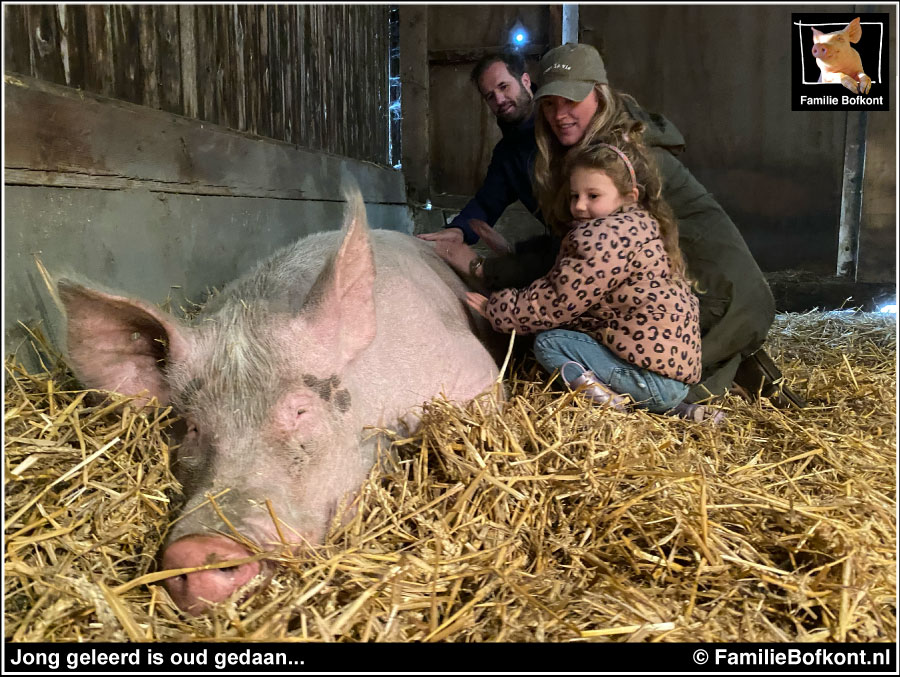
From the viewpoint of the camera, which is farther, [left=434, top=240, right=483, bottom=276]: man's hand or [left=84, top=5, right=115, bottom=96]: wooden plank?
[left=434, top=240, right=483, bottom=276]: man's hand

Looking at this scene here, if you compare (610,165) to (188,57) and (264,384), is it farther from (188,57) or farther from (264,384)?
(188,57)

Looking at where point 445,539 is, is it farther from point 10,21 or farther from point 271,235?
point 271,235

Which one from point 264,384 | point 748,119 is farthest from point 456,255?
point 748,119

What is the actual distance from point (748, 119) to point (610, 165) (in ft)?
16.0

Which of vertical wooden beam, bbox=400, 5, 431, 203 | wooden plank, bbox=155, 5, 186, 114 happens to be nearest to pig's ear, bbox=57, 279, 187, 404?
wooden plank, bbox=155, 5, 186, 114

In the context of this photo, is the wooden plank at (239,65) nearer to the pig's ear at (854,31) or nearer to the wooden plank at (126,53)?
the wooden plank at (126,53)

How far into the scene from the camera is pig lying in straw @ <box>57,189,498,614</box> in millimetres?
1753

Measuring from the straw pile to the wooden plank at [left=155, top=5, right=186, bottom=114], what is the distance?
1.66 metres

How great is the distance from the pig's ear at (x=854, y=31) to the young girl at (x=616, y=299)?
157cm

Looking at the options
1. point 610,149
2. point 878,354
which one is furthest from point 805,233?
point 610,149

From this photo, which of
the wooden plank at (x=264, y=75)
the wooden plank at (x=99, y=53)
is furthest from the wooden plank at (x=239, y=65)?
the wooden plank at (x=99, y=53)

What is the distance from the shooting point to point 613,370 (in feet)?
9.15

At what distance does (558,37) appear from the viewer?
675 cm

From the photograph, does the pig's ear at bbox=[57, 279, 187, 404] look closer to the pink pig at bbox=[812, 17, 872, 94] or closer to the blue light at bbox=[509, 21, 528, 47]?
the pink pig at bbox=[812, 17, 872, 94]
